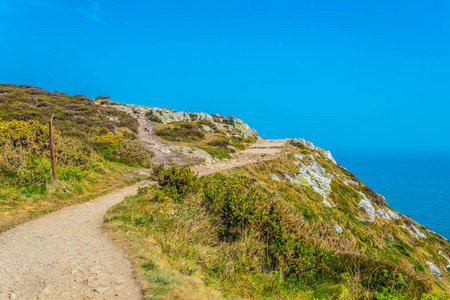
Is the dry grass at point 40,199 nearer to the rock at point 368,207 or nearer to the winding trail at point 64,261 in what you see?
the winding trail at point 64,261

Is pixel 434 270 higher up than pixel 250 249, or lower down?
higher up

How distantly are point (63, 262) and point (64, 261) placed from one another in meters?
0.06

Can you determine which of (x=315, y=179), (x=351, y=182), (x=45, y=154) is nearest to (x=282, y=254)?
(x=45, y=154)

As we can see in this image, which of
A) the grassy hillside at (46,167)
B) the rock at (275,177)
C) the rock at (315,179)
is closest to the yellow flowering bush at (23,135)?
the grassy hillside at (46,167)

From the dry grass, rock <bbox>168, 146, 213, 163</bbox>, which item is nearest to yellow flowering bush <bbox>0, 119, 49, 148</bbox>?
the dry grass

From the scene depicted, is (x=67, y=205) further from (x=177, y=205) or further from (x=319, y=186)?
(x=319, y=186)

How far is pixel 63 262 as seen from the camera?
658 cm

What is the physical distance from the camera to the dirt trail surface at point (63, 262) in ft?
A: 17.5

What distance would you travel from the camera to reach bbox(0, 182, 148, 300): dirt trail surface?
5.33 meters

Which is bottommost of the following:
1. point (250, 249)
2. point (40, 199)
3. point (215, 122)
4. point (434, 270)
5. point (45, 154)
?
point (40, 199)

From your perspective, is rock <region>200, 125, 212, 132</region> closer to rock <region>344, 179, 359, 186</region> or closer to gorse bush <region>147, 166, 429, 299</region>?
rock <region>344, 179, 359, 186</region>

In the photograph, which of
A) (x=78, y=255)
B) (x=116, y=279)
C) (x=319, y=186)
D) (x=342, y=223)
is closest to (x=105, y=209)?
(x=78, y=255)

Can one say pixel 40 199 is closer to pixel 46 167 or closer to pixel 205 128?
pixel 46 167

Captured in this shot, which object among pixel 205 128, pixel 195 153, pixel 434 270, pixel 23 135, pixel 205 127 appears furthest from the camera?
pixel 205 127
